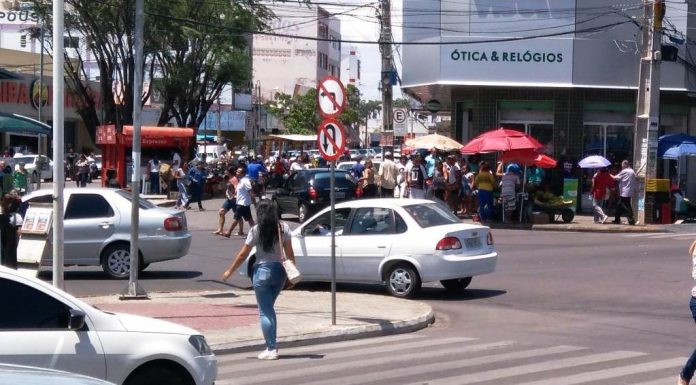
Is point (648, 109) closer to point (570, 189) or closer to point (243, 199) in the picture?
point (570, 189)

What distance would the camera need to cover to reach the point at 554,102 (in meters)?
36.2

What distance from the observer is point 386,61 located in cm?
3662

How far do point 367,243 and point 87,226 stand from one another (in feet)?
16.2

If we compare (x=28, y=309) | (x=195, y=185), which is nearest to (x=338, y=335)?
(x=28, y=309)

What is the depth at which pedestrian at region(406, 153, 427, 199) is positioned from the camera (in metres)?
32.8

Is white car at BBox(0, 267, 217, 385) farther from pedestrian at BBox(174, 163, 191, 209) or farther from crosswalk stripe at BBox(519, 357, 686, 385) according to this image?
pedestrian at BBox(174, 163, 191, 209)

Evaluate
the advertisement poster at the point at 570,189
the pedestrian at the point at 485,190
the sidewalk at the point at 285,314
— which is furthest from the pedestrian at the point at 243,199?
the advertisement poster at the point at 570,189

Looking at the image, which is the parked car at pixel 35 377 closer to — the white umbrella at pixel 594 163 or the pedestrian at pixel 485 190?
the pedestrian at pixel 485 190

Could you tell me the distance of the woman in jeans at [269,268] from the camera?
38.2 ft

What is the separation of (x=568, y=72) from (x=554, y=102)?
1.42 meters

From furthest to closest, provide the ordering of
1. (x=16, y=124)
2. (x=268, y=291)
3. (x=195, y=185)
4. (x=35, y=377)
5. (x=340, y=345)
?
(x=195, y=185), (x=16, y=124), (x=340, y=345), (x=268, y=291), (x=35, y=377)

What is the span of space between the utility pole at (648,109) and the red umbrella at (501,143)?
9.65 ft

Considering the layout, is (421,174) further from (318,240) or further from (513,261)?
(318,240)

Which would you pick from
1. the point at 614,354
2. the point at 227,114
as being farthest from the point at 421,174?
the point at 227,114
